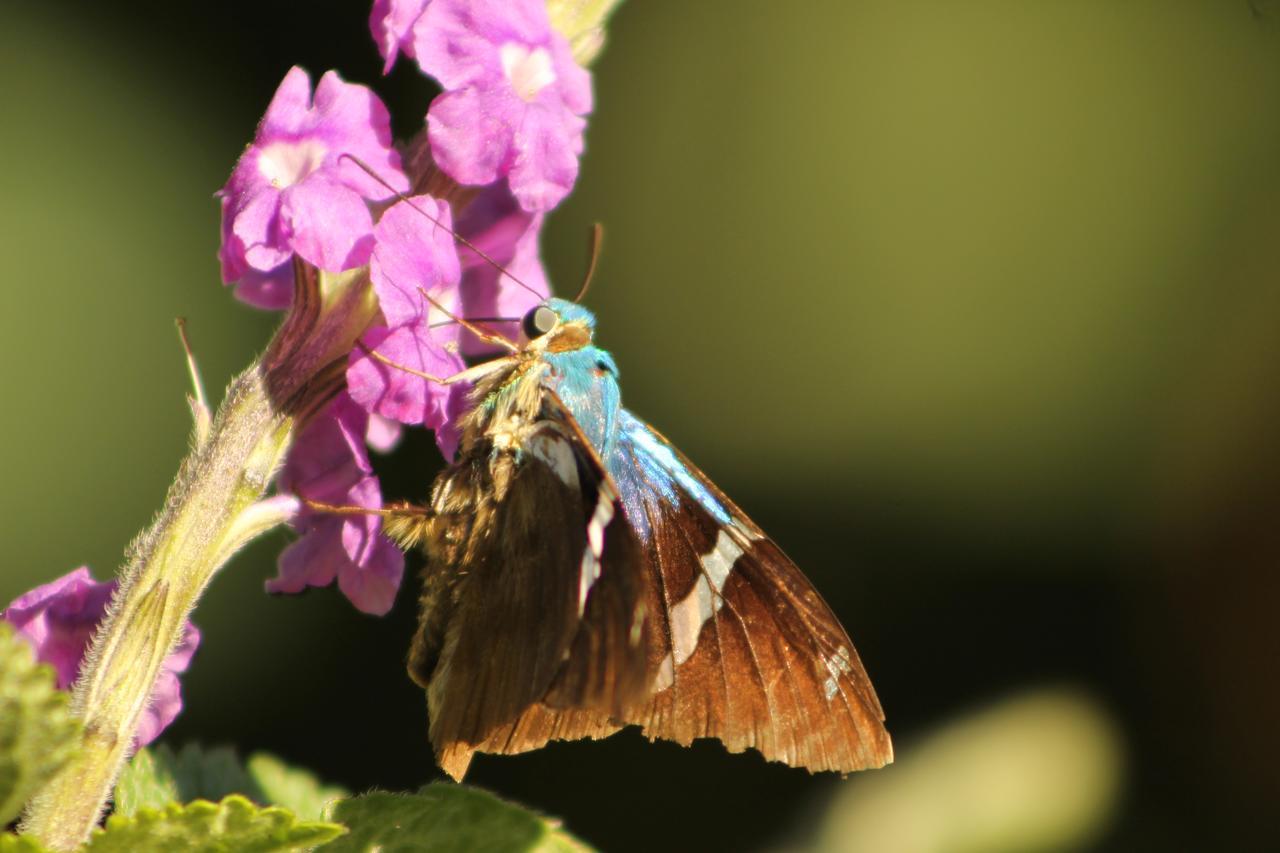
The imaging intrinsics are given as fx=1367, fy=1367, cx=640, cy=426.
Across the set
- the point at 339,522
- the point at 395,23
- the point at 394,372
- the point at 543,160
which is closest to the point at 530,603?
the point at 339,522

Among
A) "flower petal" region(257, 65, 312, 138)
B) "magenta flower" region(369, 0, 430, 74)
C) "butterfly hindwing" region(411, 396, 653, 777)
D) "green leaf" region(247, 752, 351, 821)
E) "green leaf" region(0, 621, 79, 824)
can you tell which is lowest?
"green leaf" region(247, 752, 351, 821)

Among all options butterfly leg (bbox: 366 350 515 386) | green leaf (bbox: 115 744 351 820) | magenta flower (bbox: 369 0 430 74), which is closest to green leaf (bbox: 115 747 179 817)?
green leaf (bbox: 115 744 351 820)

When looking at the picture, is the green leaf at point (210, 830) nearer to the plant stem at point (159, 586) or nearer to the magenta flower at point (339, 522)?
the plant stem at point (159, 586)

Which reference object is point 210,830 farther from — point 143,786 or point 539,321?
point 539,321

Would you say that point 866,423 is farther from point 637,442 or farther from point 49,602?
point 49,602

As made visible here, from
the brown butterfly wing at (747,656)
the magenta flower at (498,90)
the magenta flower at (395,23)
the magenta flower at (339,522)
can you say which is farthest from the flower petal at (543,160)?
the brown butterfly wing at (747,656)

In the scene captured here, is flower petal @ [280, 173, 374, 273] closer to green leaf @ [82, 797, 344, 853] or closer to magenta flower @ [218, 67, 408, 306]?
magenta flower @ [218, 67, 408, 306]

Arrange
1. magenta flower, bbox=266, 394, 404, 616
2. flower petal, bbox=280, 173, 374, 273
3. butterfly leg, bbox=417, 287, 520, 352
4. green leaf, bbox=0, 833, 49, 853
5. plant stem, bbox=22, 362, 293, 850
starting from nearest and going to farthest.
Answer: green leaf, bbox=0, 833, 49, 853 < plant stem, bbox=22, 362, 293, 850 < flower petal, bbox=280, 173, 374, 273 < magenta flower, bbox=266, 394, 404, 616 < butterfly leg, bbox=417, 287, 520, 352

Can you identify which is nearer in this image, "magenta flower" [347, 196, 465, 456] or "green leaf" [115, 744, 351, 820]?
"magenta flower" [347, 196, 465, 456]

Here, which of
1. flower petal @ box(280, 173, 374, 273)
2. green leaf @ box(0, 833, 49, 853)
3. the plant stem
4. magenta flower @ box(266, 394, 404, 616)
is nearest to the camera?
green leaf @ box(0, 833, 49, 853)
